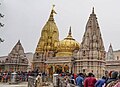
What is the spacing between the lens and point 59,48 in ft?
136

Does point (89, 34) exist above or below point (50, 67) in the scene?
above

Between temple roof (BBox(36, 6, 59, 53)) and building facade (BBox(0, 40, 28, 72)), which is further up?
temple roof (BBox(36, 6, 59, 53))

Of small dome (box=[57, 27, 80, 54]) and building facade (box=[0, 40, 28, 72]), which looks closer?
A: small dome (box=[57, 27, 80, 54])

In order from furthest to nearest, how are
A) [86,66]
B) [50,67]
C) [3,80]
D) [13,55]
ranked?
1. [13,55]
2. [50,67]
3. [86,66]
4. [3,80]

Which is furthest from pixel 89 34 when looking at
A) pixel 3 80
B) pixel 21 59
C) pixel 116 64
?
pixel 21 59

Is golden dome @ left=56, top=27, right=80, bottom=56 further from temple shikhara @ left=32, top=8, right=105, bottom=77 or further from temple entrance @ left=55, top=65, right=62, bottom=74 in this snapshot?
temple entrance @ left=55, top=65, right=62, bottom=74

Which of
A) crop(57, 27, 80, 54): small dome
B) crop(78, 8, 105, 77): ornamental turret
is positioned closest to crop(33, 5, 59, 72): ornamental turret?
crop(57, 27, 80, 54): small dome

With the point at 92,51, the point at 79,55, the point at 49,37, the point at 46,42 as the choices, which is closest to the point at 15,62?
the point at 46,42

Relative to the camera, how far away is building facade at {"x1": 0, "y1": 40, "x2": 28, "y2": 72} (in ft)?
161

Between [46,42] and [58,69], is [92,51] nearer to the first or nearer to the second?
[58,69]

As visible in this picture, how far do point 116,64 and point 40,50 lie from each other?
13.6 metres

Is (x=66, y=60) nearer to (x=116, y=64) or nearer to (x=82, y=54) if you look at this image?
(x=82, y=54)

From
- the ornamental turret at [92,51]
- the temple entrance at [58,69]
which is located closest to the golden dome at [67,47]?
the temple entrance at [58,69]

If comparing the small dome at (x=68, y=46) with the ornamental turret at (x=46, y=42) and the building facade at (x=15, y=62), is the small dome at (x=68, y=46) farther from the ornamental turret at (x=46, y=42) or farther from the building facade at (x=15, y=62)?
the building facade at (x=15, y=62)
